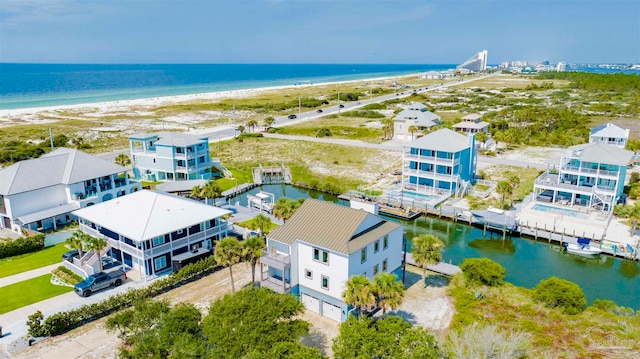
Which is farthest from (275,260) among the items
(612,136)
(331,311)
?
(612,136)

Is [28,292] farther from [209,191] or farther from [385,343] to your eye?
[385,343]

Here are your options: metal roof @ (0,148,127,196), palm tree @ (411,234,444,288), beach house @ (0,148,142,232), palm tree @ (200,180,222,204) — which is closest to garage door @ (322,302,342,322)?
palm tree @ (411,234,444,288)

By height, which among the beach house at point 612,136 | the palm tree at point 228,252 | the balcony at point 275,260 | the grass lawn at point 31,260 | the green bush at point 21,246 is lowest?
the grass lawn at point 31,260

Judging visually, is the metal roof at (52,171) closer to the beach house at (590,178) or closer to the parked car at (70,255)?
the parked car at (70,255)

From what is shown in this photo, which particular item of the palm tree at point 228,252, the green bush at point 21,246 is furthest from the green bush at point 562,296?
the green bush at point 21,246

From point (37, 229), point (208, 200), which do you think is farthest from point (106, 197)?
point (208, 200)

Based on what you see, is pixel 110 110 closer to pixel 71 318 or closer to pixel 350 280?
pixel 71 318

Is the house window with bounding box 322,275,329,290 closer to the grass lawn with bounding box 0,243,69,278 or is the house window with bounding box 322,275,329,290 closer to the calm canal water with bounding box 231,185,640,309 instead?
the calm canal water with bounding box 231,185,640,309
